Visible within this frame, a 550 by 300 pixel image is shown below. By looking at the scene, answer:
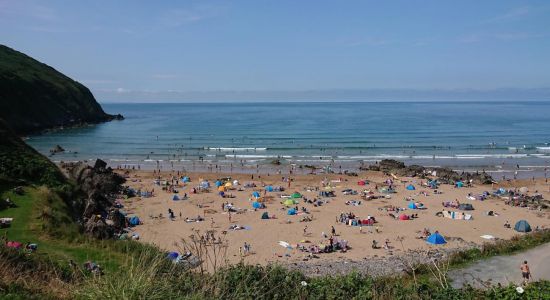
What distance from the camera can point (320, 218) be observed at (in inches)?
1108

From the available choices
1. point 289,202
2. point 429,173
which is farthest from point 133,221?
point 429,173

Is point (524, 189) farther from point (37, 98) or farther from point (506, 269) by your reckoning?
point (37, 98)

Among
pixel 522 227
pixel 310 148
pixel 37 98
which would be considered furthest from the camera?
pixel 37 98

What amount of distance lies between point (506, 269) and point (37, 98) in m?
92.1

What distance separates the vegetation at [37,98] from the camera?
7644 centimetres

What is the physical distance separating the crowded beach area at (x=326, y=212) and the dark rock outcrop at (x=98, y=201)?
48.2 inches

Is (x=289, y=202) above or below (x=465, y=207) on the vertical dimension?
above

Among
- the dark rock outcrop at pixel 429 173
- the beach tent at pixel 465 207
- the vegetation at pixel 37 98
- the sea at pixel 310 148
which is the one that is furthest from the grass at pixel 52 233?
the vegetation at pixel 37 98

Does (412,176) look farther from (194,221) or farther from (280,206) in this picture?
(194,221)

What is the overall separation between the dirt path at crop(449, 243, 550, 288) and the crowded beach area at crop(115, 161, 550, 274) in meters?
4.56

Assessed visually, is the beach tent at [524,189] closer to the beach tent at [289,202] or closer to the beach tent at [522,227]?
the beach tent at [522,227]

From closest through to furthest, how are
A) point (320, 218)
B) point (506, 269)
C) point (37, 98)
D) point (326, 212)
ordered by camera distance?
1. point (506, 269)
2. point (320, 218)
3. point (326, 212)
4. point (37, 98)

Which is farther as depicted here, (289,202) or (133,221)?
(289,202)

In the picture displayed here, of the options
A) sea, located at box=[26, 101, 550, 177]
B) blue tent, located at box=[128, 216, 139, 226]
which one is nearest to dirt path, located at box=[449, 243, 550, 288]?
blue tent, located at box=[128, 216, 139, 226]
